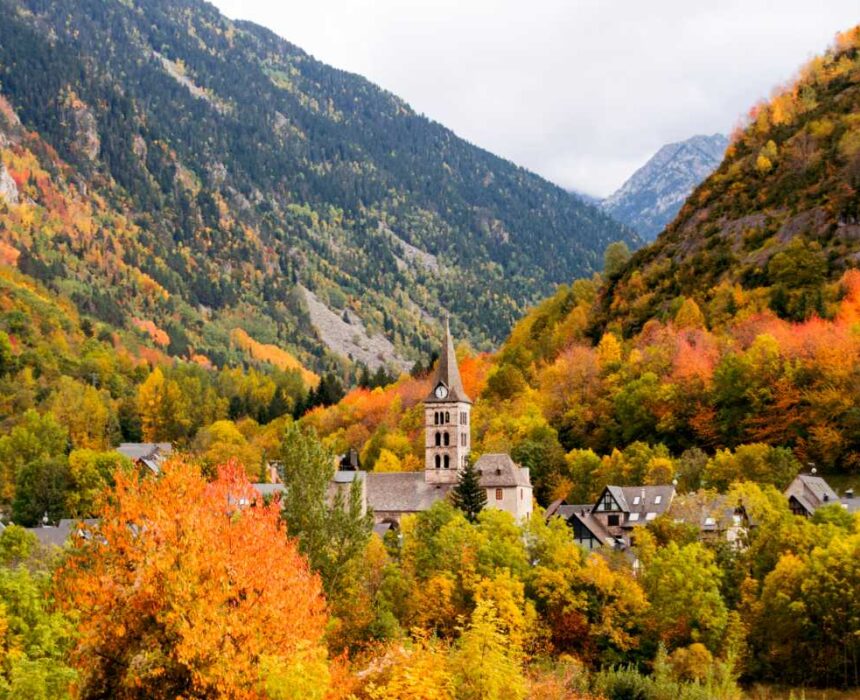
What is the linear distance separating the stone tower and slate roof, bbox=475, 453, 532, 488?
8.20m

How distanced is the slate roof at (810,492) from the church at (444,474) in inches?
910

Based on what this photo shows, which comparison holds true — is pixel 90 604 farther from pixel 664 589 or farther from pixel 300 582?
pixel 664 589

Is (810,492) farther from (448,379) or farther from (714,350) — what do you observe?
(448,379)

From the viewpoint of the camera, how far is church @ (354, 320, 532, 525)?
108375mm

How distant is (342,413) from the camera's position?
18612cm

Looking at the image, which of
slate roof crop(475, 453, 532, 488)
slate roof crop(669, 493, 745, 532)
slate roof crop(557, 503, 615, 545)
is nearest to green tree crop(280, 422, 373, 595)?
slate roof crop(669, 493, 745, 532)

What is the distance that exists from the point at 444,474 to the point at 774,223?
67028mm

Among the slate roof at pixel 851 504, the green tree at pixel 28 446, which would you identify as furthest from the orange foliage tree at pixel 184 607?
the green tree at pixel 28 446

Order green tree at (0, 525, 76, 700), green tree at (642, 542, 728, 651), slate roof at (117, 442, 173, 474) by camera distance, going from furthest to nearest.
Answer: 1. slate roof at (117, 442, 173, 474)
2. green tree at (642, 542, 728, 651)
3. green tree at (0, 525, 76, 700)

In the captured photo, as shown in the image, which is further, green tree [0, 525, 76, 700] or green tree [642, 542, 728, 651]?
green tree [642, 542, 728, 651]

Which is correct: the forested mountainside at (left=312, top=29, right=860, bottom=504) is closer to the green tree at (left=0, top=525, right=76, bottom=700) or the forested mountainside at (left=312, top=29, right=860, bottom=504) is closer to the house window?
the house window

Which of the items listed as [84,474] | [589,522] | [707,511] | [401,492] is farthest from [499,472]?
[84,474]

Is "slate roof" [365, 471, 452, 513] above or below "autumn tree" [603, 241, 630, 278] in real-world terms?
below

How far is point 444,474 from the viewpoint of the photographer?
118812 mm
